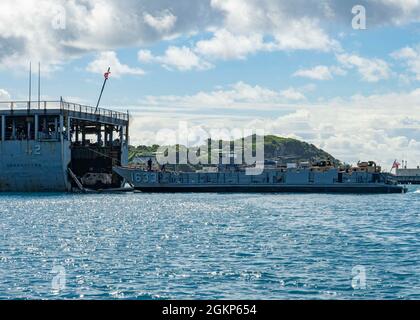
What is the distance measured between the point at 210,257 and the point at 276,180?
3051 inches

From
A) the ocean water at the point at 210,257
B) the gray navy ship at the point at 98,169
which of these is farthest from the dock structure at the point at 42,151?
the ocean water at the point at 210,257

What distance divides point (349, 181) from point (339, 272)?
80.7m

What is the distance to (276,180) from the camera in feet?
343

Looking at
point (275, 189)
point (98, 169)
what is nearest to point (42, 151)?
point (98, 169)

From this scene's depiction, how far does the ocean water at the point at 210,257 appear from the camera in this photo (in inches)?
806

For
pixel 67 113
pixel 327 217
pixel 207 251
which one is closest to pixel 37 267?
pixel 207 251

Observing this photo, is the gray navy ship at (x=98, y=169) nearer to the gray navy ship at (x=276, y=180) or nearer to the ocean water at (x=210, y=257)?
the gray navy ship at (x=276, y=180)

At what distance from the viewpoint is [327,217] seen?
50.3m

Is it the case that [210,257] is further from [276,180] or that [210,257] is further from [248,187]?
[276,180]

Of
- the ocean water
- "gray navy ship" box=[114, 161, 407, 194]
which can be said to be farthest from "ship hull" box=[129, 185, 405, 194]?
the ocean water

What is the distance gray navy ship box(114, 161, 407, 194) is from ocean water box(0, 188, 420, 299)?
51.6m

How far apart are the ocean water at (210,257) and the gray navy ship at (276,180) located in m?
51.6
